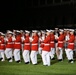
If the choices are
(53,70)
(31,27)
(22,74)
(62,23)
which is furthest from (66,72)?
(31,27)

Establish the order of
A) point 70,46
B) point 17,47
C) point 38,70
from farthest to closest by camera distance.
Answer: point 17,47
point 70,46
point 38,70

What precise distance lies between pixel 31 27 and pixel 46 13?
2.34 m

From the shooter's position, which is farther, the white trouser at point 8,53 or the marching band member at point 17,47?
the white trouser at point 8,53


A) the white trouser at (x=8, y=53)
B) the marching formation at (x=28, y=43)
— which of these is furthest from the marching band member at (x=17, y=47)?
the white trouser at (x=8, y=53)

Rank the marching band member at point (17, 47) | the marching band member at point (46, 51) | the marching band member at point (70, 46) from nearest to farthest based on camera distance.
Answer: the marching band member at point (46, 51) < the marching band member at point (70, 46) < the marching band member at point (17, 47)

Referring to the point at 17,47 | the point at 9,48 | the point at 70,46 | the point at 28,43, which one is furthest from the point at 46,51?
the point at 9,48

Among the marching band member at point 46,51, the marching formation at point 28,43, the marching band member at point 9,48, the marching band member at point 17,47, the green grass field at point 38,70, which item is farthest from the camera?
the marching band member at point 9,48

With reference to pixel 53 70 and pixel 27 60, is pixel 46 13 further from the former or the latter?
pixel 53 70

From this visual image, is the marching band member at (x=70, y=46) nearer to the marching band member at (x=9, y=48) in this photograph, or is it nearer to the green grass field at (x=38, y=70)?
the green grass field at (x=38, y=70)

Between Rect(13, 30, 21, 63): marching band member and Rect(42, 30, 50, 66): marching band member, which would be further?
Rect(13, 30, 21, 63): marching band member

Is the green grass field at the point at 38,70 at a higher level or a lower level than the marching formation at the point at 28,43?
lower

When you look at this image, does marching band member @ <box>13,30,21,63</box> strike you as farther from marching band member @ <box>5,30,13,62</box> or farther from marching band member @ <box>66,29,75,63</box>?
marching band member @ <box>66,29,75,63</box>

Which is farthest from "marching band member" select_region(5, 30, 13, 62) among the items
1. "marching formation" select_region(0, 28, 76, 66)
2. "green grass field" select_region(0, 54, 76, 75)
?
"green grass field" select_region(0, 54, 76, 75)

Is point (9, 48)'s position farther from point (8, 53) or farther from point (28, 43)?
point (28, 43)
